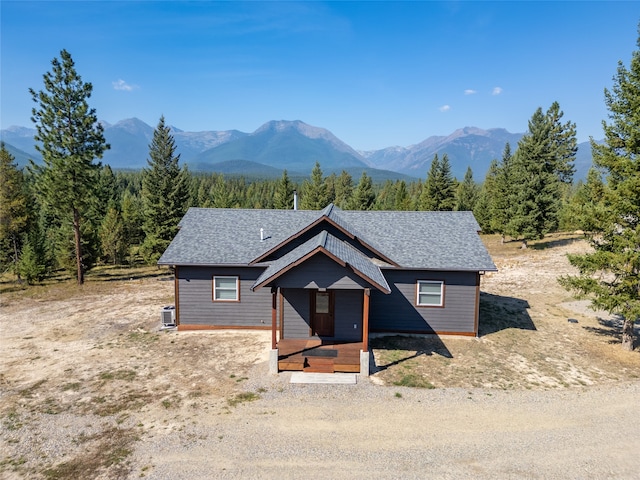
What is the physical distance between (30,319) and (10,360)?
6180mm

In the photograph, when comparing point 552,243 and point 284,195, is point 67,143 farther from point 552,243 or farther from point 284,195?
point 552,243

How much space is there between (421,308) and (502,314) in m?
6.08

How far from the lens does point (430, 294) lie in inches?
714

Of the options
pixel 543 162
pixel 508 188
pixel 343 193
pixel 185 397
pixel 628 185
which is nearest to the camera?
Answer: pixel 185 397

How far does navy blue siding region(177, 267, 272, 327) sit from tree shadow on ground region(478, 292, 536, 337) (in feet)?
33.9

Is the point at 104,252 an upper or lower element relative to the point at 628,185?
lower

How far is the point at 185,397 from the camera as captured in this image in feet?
41.0

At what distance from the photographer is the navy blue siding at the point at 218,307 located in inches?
733

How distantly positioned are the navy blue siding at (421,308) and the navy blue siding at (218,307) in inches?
205

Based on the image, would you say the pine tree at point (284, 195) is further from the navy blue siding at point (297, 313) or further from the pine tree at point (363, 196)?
the navy blue siding at point (297, 313)

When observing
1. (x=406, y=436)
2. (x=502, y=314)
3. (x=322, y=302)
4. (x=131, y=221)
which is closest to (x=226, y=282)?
(x=322, y=302)

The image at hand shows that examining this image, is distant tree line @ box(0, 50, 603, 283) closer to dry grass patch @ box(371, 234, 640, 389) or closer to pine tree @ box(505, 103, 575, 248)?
pine tree @ box(505, 103, 575, 248)

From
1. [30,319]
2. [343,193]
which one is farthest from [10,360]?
[343,193]

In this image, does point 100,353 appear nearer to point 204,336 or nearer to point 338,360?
point 204,336
